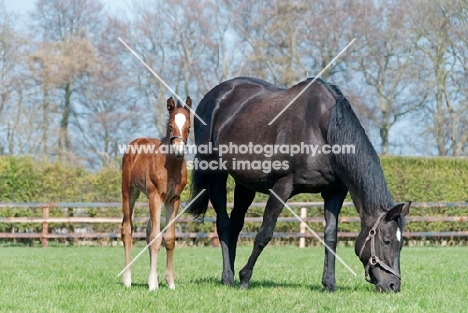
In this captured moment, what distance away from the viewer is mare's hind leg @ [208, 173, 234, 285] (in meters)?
7.77

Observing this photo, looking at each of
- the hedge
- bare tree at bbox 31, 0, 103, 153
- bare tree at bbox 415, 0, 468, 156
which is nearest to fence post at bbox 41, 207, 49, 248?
the hedge

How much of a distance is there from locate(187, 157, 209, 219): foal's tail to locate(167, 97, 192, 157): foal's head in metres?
1.67

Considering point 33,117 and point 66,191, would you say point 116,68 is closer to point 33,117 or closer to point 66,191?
point 33,117

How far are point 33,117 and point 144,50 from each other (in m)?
5.54

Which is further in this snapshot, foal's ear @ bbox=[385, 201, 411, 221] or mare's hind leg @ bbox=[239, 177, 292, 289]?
mare's hind leg @ bbox=[239, 177, 292, 289]

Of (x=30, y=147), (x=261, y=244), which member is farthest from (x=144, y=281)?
(x=30, y=147)

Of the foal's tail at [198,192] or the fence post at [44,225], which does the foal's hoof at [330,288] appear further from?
the fence post at [44,225]

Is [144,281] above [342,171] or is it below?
below

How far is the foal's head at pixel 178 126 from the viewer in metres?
6.60

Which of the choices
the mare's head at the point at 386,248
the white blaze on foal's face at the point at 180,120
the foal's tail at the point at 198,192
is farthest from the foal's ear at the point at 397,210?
the foal's tail at the point at 198,192

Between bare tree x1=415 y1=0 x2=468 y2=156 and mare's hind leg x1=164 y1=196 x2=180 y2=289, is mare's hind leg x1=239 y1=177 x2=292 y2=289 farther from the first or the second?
bare tree x1=415 y1=0 x2=468 y2=156

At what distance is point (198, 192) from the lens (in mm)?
8625

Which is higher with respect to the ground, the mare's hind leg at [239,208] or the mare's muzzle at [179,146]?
the mare's muzzle at [179,146]

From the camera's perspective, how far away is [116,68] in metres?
30.2
